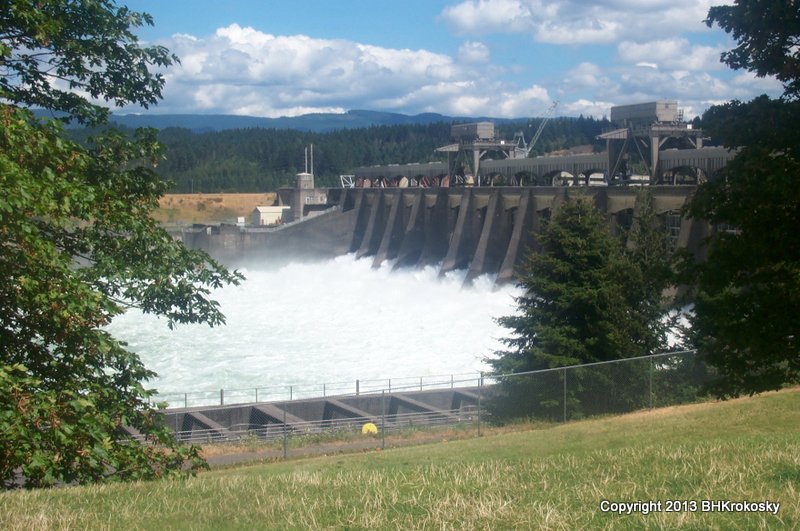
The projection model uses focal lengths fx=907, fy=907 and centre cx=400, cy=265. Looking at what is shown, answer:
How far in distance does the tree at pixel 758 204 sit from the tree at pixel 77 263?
595 cm

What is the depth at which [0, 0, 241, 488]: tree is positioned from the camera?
23.2ft

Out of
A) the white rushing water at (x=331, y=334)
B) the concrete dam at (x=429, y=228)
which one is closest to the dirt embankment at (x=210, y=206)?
the concrete dam at (x=429, y=228)

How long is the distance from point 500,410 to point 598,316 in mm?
4029

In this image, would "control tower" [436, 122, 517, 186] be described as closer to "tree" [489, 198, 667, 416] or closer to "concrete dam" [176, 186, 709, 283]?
"concrete dam" [176, 186, 709, 283]

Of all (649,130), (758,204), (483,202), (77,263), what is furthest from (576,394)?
(483,202)

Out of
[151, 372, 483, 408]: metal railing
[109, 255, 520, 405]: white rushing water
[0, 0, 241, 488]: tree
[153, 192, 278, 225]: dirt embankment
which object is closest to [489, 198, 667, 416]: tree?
[109, 255, 520, 405]: white rushing water

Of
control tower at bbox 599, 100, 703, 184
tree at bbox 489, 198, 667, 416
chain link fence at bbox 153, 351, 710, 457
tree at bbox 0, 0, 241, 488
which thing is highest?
control tower at bbox 599, 100, 703, 184

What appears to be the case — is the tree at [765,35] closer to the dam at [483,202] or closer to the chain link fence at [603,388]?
the chain link fence at [603,388]

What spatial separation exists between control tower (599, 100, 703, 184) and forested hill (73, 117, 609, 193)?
226 feet

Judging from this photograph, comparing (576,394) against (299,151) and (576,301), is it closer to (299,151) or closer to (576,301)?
(576,301)

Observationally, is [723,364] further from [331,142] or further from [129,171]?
[331,142]

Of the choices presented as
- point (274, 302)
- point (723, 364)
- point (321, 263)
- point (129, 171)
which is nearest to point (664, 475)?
point (723, 364)

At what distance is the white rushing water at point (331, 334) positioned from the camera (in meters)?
31.6

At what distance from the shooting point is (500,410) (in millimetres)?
18969
